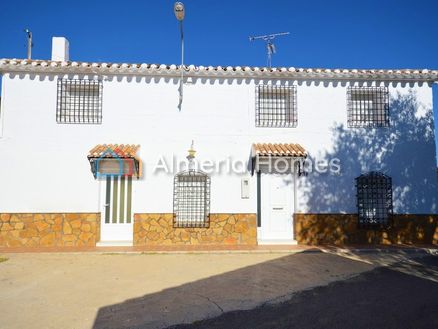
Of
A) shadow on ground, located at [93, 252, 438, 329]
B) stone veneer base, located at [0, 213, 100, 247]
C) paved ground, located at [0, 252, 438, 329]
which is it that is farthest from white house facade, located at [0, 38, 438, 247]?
shadow on ground, located at [93, 252, 438, 329]

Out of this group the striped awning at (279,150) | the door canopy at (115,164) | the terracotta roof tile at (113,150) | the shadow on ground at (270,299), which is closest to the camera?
the shadow on ground at (270,299)

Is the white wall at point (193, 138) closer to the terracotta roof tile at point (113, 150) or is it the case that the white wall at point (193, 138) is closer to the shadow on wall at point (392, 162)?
the shadow on wall at point (392, 162)

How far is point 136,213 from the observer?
31.7 feet

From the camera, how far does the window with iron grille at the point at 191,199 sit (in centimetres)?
977

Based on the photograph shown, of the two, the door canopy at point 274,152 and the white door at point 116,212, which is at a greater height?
the door canopy at point 274,152

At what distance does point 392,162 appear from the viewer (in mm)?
10195

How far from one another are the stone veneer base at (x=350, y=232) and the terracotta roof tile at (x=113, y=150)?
5457 millimetres

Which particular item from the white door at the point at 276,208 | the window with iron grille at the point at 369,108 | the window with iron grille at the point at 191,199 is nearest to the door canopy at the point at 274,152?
the white door at the point at 276,208

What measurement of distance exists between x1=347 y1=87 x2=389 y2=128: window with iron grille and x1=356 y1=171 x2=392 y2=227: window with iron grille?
67.0 inches

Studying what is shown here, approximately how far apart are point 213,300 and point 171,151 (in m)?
5.78

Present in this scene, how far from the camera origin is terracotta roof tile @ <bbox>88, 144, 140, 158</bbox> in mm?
9008

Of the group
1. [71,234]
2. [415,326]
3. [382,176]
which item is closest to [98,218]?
[71,234]

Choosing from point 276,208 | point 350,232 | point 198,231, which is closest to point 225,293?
point 198,231

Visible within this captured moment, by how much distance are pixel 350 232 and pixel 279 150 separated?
11.5 ft
